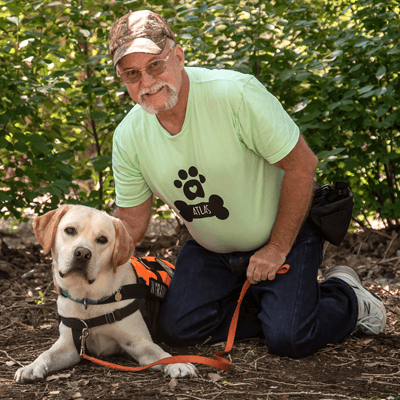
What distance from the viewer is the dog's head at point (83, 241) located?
7.36 ft

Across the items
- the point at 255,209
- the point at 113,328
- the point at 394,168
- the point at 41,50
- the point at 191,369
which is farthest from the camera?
the point at 394,168

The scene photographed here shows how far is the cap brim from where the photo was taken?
2.33m

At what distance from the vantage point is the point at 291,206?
8.39 feet

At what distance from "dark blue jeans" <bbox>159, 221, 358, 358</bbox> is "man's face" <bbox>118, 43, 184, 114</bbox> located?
940 mm

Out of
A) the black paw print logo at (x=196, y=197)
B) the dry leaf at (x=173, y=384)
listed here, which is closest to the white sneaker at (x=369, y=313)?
the black paw print logo at (x=196, y=197)

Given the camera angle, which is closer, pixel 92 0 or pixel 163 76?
pixel 163 76

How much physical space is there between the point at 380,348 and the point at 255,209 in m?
0.95

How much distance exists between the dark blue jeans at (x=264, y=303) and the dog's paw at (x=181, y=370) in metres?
0.50

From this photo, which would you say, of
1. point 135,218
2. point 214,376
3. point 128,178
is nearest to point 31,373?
point 214,376

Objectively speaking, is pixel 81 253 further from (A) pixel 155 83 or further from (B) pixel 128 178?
(A) pixel 155 83

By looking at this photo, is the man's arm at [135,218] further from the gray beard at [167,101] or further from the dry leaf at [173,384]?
the dry leaf at [173,384]

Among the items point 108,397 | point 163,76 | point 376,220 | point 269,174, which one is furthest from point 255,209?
point 376,220

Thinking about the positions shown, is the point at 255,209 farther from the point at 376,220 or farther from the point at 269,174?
the point at 376,220

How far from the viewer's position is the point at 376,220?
16.2 ft
